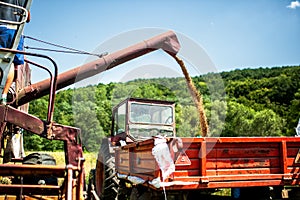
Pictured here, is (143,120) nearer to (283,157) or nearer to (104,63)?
(104,63)

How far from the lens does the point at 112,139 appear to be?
709cm

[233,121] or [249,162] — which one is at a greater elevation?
[233,121]

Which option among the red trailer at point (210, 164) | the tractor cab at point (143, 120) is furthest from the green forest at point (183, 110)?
the red trailer at point (210, 164)

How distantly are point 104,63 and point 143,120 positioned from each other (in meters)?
1.46

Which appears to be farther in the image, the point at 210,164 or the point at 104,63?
the point at 104,63

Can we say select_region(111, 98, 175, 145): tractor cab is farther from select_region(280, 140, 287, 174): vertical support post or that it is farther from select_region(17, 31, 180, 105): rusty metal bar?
select_region(280, 140, 287, 174): vertical support post

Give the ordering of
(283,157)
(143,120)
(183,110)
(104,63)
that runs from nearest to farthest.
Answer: (283,157) → (104,63) → (143,120) → (183,110)

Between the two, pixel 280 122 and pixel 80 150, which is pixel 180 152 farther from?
pixel 280 122

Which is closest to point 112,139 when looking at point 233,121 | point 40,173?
point 40,173

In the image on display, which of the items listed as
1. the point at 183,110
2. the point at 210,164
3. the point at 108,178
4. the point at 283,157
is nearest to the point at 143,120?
the point at 108,178

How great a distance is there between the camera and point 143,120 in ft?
22.6

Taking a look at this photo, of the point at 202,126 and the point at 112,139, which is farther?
the point at 112,139

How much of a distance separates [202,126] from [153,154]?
306cm

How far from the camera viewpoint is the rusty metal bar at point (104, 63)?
5.54m
